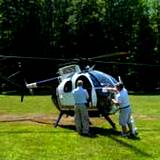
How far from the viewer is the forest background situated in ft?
213

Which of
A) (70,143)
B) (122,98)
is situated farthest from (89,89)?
(70,143)

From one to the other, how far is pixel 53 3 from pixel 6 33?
1303 centimetres

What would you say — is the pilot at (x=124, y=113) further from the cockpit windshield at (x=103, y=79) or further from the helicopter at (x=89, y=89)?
the cockpit windshield at (x=103, y=79)

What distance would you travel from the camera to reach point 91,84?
21422mm

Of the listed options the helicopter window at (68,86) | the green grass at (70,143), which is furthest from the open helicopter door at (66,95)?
the green grass at (70,143)

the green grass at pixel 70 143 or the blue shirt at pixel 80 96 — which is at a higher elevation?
the blue shirt at pixel 80 96

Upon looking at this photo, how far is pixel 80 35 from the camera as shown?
69.1 meters

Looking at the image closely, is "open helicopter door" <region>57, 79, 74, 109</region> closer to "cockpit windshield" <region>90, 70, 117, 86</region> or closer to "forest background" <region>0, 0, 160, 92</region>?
"cockpit windshield" <region>90, 70, 117, 86</region>

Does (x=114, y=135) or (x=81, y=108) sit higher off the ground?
(x=81, y=108)

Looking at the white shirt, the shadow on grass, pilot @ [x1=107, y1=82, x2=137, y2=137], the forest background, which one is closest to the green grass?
the shadow on grass

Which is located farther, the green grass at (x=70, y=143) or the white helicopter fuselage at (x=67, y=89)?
the white helicopter fuselage at (x=67, y=89)

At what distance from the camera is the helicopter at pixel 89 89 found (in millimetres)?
21172

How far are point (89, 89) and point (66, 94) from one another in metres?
1.58

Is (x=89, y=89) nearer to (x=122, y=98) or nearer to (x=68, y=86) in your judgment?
(x=68, y=86)
